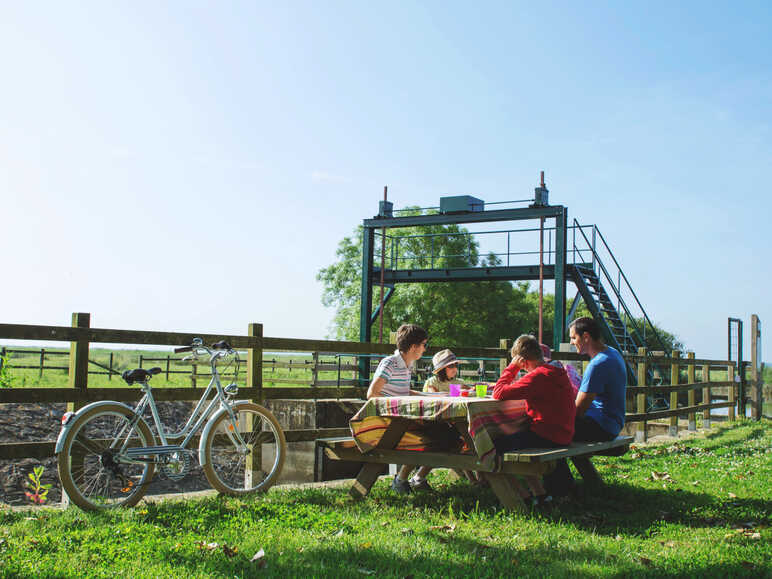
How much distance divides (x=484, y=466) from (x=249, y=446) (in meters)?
2.13

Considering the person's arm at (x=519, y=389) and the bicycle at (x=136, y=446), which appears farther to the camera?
the person's arm at (x=519, y=389)

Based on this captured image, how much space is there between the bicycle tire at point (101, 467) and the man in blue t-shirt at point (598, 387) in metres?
3.38

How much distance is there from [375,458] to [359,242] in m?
44.5

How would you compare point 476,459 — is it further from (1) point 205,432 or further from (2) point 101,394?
(2) point 101,394

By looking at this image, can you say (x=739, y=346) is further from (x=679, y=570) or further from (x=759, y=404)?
(x=679, y=570)

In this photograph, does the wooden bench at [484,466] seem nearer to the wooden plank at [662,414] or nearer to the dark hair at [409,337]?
the dark hair at [409,337]

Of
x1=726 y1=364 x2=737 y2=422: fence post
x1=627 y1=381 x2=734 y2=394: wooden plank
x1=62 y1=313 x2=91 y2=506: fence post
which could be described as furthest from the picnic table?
x1=726 y1=364 x2=737 y2=422: fence post

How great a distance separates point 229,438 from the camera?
6.07 metres

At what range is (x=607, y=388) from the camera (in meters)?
6.11

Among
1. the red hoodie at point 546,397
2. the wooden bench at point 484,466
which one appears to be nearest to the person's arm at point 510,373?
the red hoodie at point 546,397

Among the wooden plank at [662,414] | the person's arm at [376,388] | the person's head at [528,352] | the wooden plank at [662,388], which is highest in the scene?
the person's head at [528,352]

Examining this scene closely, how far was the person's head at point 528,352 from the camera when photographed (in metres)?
5.44

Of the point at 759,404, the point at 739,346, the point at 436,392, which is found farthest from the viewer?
the point at 739,346

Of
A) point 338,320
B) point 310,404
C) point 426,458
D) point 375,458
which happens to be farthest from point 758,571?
point 338,320
